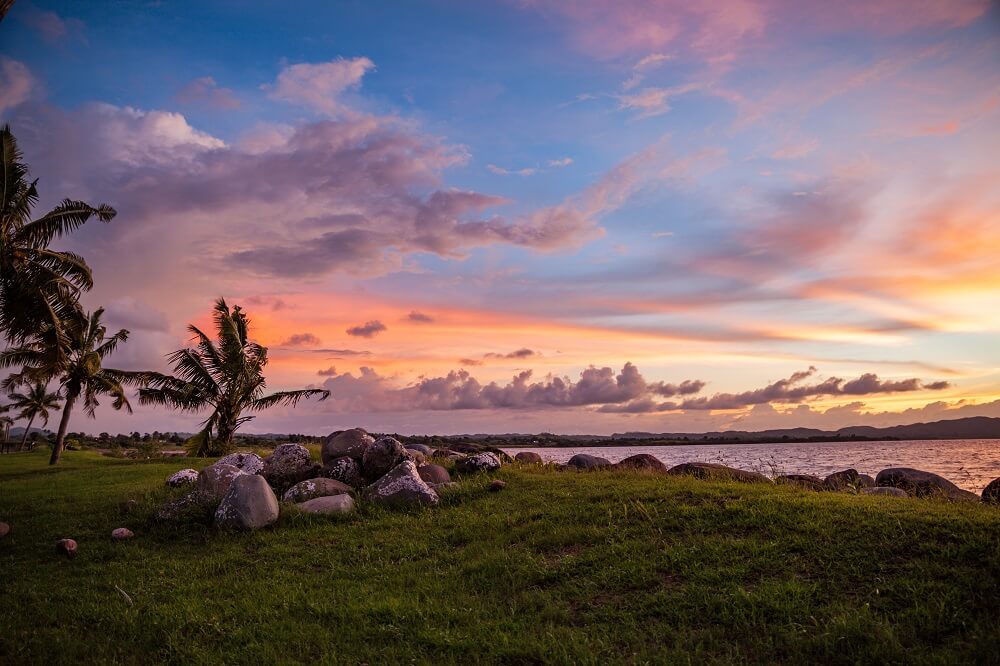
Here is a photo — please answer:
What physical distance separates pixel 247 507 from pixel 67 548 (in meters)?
3.72

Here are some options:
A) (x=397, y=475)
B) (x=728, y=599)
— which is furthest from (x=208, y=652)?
(x=397, y=475)

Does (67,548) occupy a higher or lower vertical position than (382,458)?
lower

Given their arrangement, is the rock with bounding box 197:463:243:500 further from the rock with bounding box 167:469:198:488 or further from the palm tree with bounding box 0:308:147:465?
the palm tree with bounding box 0:308:147:465

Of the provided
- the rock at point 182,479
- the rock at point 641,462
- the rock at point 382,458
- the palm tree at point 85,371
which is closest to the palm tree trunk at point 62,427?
the palm tree at point 85,371

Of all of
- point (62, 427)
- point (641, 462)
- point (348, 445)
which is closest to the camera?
point (348, 445)

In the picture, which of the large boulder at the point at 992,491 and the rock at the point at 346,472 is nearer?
the large boulder at the point at 992,491

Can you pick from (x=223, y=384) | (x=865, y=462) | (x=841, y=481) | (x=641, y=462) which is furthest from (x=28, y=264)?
(x=865, y=462)

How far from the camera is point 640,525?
10.9m

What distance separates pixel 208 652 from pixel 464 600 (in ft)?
11.3

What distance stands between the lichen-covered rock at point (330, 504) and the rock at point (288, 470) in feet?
10.2

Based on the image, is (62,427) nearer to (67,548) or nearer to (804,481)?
(67,548)

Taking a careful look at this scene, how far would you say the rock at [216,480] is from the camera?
1611 cm

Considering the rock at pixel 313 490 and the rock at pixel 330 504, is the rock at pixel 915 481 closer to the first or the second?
the rock at pixel 330 504

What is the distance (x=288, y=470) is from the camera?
59.8 feet
